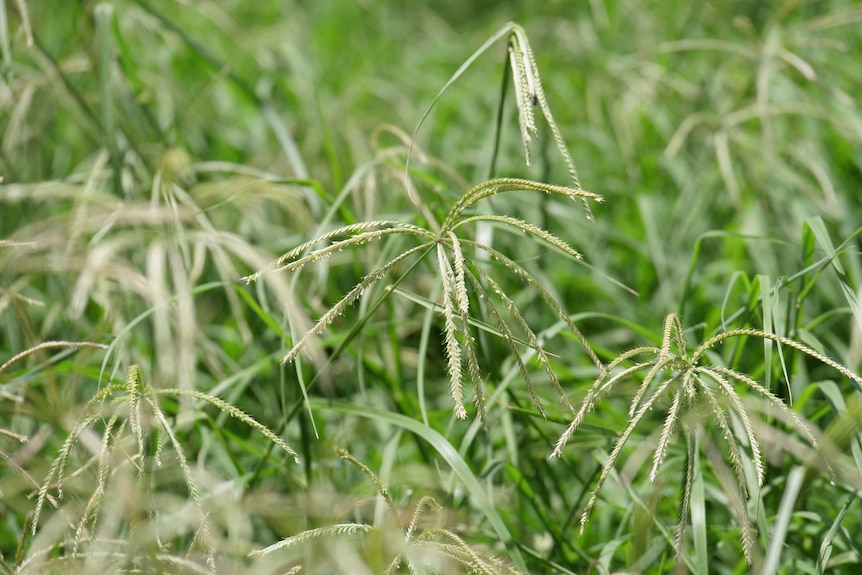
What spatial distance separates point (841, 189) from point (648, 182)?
55 centimetres

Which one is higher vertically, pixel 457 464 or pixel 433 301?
pixel 433 301

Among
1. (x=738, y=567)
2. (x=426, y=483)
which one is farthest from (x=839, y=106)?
(x=426, y=483)

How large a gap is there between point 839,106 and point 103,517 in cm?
230

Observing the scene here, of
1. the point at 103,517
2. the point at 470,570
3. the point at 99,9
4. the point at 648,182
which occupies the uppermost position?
the point at 99,9

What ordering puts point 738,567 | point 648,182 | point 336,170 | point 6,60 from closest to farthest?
point 738,567 < point 6,60 < point 336,170 < point 648,182

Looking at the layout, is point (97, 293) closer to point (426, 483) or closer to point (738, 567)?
point (426, 483)

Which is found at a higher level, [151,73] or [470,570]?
[151,73]

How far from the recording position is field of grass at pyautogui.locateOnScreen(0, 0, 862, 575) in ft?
3.72

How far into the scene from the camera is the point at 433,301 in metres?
1.33

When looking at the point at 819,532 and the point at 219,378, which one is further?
the point at 219,378

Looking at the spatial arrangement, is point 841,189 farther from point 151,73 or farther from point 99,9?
point 151,73

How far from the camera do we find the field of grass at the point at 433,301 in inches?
44.7

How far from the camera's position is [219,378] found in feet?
5.96

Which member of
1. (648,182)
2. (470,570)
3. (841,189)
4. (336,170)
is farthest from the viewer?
(648,182)
